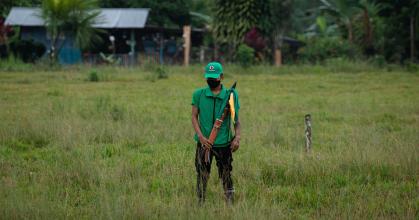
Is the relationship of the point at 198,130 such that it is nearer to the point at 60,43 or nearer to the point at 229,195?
the point at 229,195

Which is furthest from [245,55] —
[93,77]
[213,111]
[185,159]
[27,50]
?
[213,111]

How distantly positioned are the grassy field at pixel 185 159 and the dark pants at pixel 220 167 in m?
0.16

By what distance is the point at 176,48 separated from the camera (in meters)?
35.9

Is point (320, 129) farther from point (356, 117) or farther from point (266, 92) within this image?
point (266, 92)

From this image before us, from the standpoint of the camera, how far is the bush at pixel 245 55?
2577cm

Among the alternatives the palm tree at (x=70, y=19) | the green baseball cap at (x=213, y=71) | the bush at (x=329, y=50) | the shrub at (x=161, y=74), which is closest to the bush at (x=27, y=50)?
the palm tree at (x=70, y=19)

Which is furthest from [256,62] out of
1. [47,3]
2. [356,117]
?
[356,117]

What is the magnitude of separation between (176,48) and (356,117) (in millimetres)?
23981

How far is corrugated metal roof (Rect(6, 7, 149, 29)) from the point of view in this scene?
32.2 metres

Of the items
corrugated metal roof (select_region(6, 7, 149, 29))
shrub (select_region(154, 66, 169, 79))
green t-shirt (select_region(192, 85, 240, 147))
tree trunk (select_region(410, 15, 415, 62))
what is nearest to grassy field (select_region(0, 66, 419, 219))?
green t-shirt (select_region(192, 85, 240, 147))

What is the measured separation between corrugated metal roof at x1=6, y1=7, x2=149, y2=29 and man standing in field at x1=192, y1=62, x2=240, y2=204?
26523mm

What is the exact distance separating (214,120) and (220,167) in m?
0.49

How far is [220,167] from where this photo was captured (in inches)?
235

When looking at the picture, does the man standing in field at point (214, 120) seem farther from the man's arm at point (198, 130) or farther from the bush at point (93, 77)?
the bush at point (93, 77)
